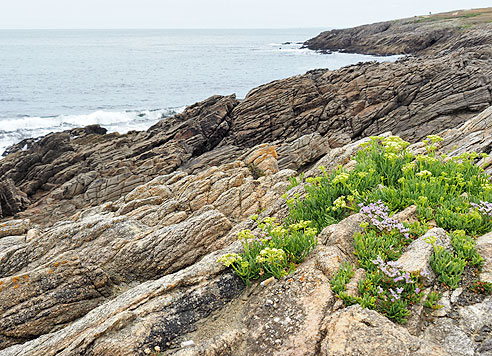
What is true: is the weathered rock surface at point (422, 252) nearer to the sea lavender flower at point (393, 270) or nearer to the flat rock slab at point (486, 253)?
the sea lavender flower at point (393, 270)

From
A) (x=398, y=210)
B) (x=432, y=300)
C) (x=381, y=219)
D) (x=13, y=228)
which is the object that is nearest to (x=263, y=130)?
(x=13, y=228)

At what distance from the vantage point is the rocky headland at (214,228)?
14.0ft

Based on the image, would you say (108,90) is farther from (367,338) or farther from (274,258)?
(367,338)

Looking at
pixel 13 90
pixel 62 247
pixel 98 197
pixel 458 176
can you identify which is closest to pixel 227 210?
pixel 62 247

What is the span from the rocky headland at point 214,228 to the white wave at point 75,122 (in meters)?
8.73

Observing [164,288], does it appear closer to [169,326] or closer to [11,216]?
[169,326]

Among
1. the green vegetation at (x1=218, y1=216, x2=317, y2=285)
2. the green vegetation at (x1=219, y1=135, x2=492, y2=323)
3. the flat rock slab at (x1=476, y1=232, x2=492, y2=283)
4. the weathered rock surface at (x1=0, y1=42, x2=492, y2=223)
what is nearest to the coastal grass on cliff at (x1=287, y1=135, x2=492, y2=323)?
the green vegetation at (x1=219, y1=135, x2=492, y2=323)

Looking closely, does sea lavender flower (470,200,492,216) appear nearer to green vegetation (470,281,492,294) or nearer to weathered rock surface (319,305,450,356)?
green vegetation (470,281,492,294)

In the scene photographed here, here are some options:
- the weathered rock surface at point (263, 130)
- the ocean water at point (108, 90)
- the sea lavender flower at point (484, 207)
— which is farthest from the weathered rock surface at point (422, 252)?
the ocean water at point (108, 90)

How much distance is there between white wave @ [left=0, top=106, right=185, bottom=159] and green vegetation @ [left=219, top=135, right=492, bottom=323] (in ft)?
114

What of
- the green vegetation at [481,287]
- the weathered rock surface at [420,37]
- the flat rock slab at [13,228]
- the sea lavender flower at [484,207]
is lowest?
the flat rock slab at [13,228]

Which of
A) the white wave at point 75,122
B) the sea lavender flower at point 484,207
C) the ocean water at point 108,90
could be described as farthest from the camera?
the ocean water at point 108,90

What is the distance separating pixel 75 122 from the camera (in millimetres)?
42688

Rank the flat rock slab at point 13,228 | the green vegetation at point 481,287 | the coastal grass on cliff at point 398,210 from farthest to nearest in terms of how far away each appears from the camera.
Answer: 1. the flat rock slab at point 13,228
2. the coastal grass on cliff at point 398,210
3. the green vegetation at point 481,287
